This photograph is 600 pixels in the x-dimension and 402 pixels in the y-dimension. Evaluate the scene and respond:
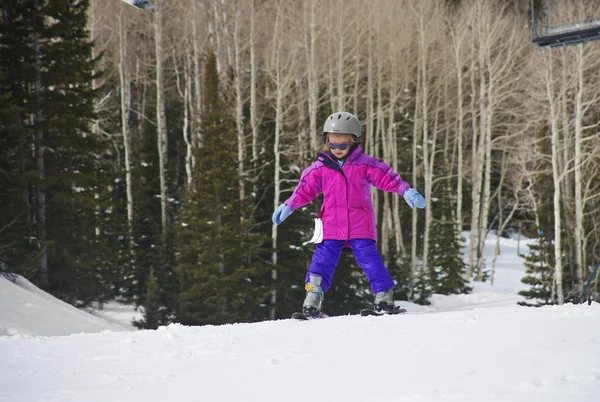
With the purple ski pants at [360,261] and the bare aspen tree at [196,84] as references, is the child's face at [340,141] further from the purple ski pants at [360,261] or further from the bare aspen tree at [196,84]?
the bare aspen tree at [196,84]

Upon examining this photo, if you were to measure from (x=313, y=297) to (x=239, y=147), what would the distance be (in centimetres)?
1372

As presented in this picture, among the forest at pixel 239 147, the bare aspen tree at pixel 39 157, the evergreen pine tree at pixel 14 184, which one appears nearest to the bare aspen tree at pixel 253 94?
the forest at pixel 239 147

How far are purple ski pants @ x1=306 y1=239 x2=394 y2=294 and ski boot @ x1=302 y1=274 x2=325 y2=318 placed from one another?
1.8 inches

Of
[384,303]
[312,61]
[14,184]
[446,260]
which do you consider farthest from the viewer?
[446,260]

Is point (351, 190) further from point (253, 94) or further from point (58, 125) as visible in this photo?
point (253, 94)

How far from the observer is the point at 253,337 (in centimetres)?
416

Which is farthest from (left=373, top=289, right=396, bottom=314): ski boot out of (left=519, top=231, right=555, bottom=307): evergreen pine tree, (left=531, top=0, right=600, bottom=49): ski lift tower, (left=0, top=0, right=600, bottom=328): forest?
(left=519, top=231, right=555, bottom=307): evergreen pine tree

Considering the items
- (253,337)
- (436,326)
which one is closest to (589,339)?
(436,326)

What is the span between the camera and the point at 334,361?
3.34 meters

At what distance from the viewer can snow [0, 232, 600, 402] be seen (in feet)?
8.96

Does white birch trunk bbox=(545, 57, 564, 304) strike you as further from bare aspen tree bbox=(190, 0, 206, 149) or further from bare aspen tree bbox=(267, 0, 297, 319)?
bare aspen tree bbox=(190, 0, 206, 149)

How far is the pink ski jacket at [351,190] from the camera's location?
5.30 meters

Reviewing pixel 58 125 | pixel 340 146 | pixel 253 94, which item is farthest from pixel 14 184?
pixel 340 146

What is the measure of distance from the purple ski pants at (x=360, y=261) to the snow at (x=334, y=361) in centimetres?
66
